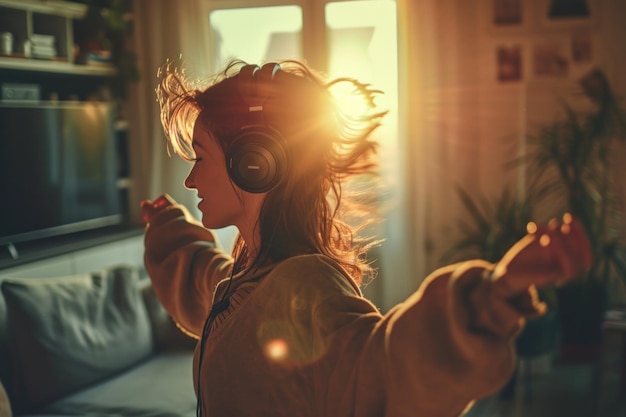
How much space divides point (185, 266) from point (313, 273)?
0.35m

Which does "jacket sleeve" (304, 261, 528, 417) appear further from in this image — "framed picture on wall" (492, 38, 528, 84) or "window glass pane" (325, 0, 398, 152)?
"framed picture on wall" (492, 38, 528, 84)

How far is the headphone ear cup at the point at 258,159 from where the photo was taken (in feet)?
2.44

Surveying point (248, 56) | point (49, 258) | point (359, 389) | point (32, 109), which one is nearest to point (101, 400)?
point (49, 258)

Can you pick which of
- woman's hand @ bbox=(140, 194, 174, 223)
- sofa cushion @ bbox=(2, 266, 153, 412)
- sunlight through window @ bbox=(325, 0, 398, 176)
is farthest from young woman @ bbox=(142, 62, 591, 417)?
sunlight through window @ bbox=(325, 0, 398, 176)

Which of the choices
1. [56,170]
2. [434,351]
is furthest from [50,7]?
[434,351]

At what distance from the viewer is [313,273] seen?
715 mm

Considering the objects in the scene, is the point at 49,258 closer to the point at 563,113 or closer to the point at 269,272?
the point at 269,272

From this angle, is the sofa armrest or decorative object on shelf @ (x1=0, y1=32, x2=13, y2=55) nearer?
the sofa armrest

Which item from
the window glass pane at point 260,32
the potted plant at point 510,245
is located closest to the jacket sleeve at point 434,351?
the potted plant at point 510,245

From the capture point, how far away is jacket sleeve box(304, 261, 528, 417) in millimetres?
521

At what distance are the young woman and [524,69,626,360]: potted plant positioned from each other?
2650 millimetres

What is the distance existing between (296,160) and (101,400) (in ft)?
5.96

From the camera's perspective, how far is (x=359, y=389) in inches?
24.2

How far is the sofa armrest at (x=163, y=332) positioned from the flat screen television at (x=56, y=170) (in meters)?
0.64
